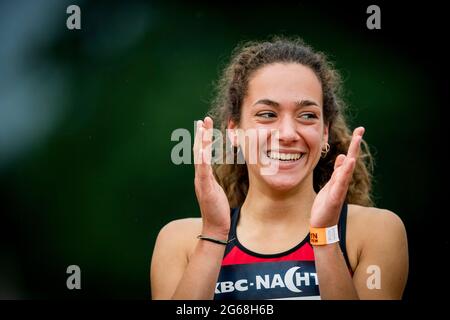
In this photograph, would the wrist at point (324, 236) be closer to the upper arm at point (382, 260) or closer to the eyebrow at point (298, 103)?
the upper arm at point (382, 260)

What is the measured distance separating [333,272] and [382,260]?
1.15 feet

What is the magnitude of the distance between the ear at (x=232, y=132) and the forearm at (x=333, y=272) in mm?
775

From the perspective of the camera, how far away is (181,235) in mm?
3275

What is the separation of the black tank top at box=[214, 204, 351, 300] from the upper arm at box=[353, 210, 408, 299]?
96mm

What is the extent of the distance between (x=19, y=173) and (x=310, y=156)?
2437mm

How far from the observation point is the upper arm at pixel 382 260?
9.64ft

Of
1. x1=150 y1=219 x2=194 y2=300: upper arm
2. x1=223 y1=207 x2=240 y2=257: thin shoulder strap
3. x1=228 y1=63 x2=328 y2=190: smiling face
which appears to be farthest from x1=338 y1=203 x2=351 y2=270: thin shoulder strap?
x1=150 y1=219 x2=194 y2=300: upper arm

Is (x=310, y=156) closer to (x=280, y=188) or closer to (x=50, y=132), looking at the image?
(x=280, y=188)

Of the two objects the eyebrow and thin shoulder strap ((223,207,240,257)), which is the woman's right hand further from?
the eyebrow

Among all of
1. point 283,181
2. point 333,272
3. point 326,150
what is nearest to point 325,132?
point 326,150

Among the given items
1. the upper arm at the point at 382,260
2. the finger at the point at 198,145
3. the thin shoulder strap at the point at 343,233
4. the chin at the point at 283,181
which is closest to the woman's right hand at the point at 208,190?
the finger at the point at 198,145

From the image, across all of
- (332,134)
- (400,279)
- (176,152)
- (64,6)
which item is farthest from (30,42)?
(400,279)

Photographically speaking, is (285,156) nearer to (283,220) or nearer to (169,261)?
(283,220)

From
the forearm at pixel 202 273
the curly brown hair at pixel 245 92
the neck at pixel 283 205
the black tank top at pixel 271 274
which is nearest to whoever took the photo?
the forearm at pixel 202 273
